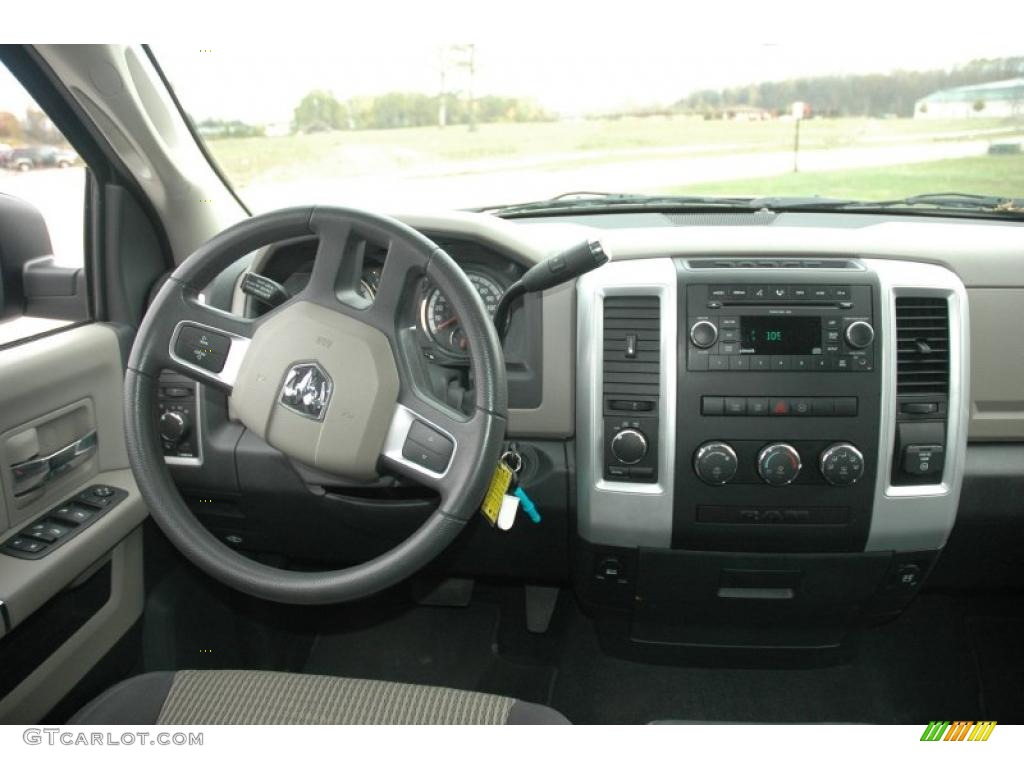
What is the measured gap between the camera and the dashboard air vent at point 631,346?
1.95 metres

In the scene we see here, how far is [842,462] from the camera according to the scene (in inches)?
76.6

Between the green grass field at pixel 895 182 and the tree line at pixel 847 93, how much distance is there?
181 millimetres

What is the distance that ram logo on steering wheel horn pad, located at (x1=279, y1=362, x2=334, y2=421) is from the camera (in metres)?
1.60

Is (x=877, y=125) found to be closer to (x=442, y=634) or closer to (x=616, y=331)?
(x=616, y=331)

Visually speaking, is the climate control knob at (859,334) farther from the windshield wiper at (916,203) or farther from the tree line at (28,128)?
the tree line at (28,128)

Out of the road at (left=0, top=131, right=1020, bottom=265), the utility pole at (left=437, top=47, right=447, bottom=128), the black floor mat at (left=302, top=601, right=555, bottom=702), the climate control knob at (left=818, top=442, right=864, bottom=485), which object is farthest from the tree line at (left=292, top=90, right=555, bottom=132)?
the black floor mat at (left=302, top=601, right=555, bottom=702)

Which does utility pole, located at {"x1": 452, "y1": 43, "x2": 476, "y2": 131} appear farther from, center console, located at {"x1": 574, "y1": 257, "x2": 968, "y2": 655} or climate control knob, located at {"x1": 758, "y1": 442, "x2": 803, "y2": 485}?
climate control knob, located at {"x1": 758, "y1": 442, "x2": 803, "y2": 485}

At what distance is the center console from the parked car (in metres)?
1.32

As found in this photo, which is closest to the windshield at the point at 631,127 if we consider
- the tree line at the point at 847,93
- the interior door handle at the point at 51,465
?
the tree line at the point at 847,93

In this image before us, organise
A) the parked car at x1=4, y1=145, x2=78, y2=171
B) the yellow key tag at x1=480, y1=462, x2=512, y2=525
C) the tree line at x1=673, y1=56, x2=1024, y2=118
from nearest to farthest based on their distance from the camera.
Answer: the yellow key tag at x1=480, y1=462, x2=512, y2=525 < the parked car at x1=4, y1=145, x2=78, y2=171 < the tree line at x1=673, y1=56, x2=1024, y2=118

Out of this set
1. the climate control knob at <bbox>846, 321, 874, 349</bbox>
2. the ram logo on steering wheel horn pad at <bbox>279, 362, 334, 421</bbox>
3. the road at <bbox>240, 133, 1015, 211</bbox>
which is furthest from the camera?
the road at <bbox>240, 133, 1015, 211</bbox>

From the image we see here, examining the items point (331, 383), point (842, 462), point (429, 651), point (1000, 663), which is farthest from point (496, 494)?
point (1000, 663)

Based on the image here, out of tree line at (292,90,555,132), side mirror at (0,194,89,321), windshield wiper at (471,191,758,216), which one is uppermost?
tree line at (292,90,555,132)

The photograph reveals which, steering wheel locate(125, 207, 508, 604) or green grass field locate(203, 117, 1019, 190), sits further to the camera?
green grass field locate(203, 117, 1019, 190)
